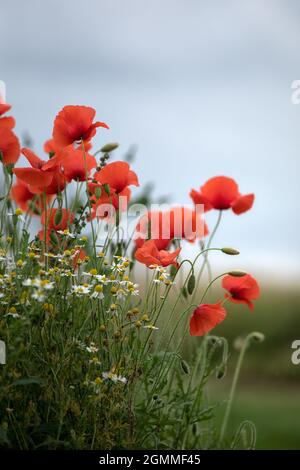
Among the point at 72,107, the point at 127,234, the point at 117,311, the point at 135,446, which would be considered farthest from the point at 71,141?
the point at 135,446

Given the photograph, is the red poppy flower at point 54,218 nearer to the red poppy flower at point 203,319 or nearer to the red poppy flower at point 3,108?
the red poppy flower at point 3,108

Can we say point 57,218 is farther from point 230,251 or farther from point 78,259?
point 230,251

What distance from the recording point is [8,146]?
2139 millimetres

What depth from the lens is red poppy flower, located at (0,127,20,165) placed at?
6.97 feet

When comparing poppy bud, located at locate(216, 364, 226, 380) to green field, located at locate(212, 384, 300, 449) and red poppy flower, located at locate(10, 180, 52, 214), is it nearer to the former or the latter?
red poppy flower, located at locate(10, 180, 52, 214)

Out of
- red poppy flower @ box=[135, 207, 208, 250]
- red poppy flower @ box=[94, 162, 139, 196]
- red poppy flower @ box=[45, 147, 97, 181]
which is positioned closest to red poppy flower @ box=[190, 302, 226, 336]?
red poppy flower @ box=[135, 207, 208, 250]

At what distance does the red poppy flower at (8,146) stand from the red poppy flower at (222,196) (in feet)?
2.32

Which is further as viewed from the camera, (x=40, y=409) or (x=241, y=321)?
(x=241, y=321)

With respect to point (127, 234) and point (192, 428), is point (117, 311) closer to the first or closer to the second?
point (127, 234)

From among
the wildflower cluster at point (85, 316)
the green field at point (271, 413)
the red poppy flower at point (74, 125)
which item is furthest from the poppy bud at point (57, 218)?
the green field at point (271, 413)

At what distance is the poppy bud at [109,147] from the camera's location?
6.65 feet

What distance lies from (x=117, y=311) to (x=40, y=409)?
1.17 feet

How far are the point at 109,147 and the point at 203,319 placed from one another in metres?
0.59

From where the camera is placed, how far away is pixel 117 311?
1.95 meters
